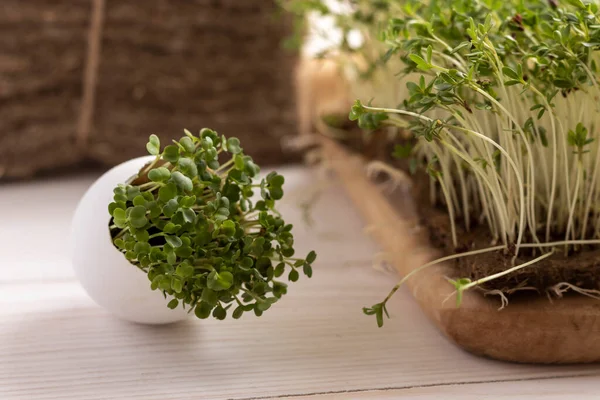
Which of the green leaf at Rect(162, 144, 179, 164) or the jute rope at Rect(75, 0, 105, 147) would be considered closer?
the green leaf at Rect(162, 144, 179, 164)

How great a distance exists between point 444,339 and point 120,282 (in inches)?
15.9

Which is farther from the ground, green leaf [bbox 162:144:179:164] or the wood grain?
green leaf [bbox 162:144:179:164]

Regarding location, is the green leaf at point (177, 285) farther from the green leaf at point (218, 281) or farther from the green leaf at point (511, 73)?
the green leaf at point (511, 73)

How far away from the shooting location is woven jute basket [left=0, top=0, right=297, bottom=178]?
144cm

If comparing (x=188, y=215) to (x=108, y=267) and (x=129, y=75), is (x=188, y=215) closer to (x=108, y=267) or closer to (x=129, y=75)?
(x=108, y=267)

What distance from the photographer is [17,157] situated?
4.86ft

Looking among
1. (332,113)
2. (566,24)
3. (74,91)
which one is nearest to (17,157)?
(74,91)

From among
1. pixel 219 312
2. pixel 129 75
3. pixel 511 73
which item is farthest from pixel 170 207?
pixel 129 75

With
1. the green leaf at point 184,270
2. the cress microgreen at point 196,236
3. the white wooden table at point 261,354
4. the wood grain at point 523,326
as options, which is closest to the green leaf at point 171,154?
the cress microgreen at point 196,236

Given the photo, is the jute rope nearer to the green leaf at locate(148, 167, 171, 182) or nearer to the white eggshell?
the white eggshell

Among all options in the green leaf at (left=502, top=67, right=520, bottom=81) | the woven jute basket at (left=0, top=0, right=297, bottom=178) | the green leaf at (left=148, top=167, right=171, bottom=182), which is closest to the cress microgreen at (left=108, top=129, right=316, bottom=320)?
the green leaf at (left=148, top=167, right=171, bottom=182)

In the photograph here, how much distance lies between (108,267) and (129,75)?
78 centimetres

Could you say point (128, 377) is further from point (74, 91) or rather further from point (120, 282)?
point (74, 91)

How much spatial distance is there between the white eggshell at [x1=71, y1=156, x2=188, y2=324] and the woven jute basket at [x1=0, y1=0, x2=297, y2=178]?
0.69 metres
